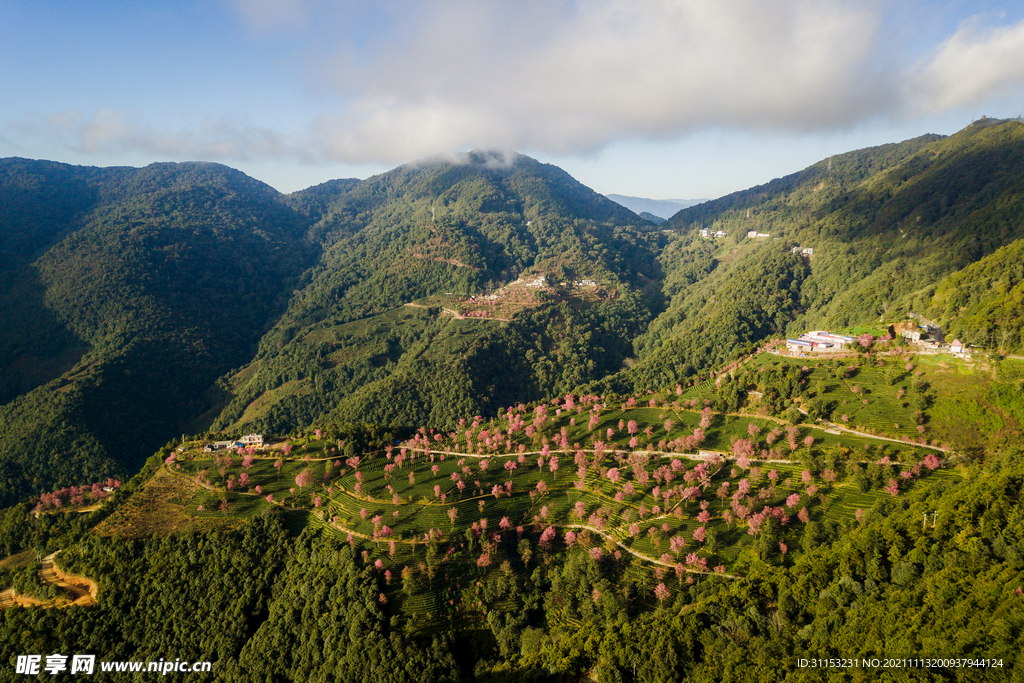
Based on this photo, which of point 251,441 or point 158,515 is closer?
point 158,515

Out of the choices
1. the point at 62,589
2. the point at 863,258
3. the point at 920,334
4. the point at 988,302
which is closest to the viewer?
the point at 62,589

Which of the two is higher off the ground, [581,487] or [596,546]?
[581,487]

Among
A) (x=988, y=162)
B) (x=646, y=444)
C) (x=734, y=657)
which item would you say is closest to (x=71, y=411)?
(x=646, y=444)

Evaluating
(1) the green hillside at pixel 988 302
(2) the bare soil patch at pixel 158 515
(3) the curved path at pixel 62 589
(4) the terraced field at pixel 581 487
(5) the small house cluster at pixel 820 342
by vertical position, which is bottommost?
(3) the curved path at pixel 62 589

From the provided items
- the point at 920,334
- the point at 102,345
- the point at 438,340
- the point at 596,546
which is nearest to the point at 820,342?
the point at 920,334

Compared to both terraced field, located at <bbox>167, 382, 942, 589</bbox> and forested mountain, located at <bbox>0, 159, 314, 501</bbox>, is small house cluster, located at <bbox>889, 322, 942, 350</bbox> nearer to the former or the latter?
terraced field, located at <bbox>167, 382, 942, 589</bbox>

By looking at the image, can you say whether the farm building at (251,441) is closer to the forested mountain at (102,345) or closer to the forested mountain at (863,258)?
the forested mountain at (102,345)

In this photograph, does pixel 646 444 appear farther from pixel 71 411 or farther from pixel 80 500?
pixel 71 411

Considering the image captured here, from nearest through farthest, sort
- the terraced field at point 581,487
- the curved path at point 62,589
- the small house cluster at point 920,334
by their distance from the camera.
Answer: the terraced field at point 581,487, the curved path at point 62,589, the small house cluster at point 920,334

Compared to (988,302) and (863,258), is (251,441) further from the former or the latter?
(863,258)

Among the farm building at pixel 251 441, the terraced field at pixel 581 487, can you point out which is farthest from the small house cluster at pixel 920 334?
the farm building at pixel 251 441

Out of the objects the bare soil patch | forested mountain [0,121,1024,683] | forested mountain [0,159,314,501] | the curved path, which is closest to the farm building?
forested mountain [0,121,1024,683]
